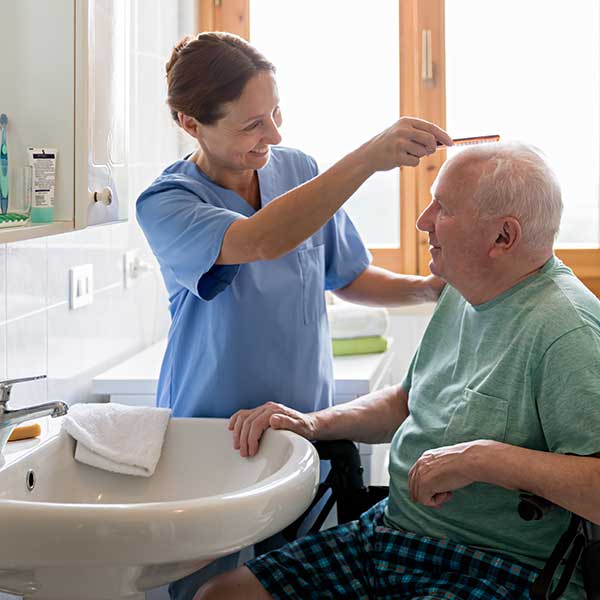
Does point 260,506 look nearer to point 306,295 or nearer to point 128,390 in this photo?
point 306,295

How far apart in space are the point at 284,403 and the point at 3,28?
917 millimetres

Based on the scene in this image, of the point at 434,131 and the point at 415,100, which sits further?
the point at 415,100

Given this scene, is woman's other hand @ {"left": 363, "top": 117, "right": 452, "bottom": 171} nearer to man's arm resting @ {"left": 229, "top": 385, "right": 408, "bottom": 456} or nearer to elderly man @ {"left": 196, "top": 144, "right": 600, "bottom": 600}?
elderly man @ {"left": 196, "top": 144, "right": 600, "bottom": 600}

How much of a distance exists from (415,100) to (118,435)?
212 cm

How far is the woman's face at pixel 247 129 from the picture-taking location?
6.43ft

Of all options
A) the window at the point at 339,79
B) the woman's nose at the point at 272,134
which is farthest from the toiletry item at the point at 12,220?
the window at the point at 339,79

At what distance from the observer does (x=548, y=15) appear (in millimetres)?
3504

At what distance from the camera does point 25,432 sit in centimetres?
185

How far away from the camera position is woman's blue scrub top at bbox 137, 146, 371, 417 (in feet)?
6.44

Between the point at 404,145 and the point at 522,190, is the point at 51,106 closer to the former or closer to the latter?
the point at 404,145

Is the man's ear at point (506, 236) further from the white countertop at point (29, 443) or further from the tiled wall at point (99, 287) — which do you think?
the tiled wall at point (99, 287)

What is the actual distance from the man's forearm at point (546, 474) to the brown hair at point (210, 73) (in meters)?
0.84

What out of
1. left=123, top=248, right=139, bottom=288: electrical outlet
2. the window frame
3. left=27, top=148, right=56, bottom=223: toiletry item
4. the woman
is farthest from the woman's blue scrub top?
the window frame

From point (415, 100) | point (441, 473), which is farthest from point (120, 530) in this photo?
point (415, 100)
